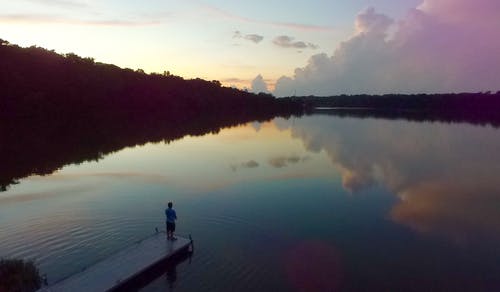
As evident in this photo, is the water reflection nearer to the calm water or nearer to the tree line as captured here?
the calm water

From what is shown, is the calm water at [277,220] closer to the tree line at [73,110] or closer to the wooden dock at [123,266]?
the wooden dock at [123,266]

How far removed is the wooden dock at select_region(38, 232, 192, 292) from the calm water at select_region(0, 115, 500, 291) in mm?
972

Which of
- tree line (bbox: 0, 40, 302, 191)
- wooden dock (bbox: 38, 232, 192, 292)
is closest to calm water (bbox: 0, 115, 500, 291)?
wooden dock (bbox: 38, 232, 192, 292)

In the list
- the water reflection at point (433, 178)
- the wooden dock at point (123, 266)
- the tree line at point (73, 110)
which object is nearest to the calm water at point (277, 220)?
the water reflection at point (433, 178)

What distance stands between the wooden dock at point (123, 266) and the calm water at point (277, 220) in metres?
0.97

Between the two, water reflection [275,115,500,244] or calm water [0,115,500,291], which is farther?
water reflection [275,115,500,244]

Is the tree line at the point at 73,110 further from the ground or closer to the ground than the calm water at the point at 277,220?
further from the ground

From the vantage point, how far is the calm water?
67.6 ft

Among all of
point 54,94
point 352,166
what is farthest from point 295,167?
point 54,94

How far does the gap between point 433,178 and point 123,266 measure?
131 ft

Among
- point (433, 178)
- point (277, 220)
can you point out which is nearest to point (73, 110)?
point (433, 178)

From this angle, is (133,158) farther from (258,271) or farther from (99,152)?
(258,271)

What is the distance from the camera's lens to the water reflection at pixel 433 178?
1194 inches

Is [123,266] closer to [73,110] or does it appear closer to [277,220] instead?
[277,220]
